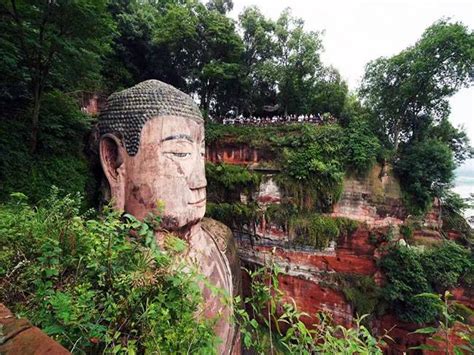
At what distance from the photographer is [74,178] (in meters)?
3.65

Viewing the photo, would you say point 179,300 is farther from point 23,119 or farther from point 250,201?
point 250,201

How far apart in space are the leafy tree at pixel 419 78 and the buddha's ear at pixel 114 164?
10.7 m

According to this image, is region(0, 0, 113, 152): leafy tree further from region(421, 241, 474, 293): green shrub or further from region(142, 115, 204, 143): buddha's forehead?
region(421, 241, 474, 293): green shrub

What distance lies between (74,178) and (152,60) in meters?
10.4

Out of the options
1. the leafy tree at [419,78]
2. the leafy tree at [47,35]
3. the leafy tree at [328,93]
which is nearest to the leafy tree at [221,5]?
the leafy tree at [328,93]

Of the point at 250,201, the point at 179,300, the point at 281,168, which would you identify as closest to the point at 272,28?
the point at 281,168

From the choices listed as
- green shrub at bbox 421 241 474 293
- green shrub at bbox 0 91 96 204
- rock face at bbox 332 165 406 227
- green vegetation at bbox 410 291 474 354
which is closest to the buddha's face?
green shrub at bbox 0 91 96 204

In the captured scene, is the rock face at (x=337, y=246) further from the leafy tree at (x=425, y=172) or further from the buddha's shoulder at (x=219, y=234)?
the buddha's shoulder at (x=219, y=234)

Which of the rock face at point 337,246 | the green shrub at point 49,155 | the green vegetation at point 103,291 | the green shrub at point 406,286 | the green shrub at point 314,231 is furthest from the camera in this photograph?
the green shrub at point 314,231

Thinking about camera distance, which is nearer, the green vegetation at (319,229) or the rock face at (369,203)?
the green vegetation at (319,229)

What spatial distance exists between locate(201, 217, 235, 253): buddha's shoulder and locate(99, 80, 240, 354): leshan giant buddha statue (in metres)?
0.88

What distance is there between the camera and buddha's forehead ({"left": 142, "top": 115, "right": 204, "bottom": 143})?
11.4ft

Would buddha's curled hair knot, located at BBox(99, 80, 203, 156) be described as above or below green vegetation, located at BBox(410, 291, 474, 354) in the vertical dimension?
above

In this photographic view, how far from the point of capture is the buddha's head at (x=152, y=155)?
3422 millimetres
